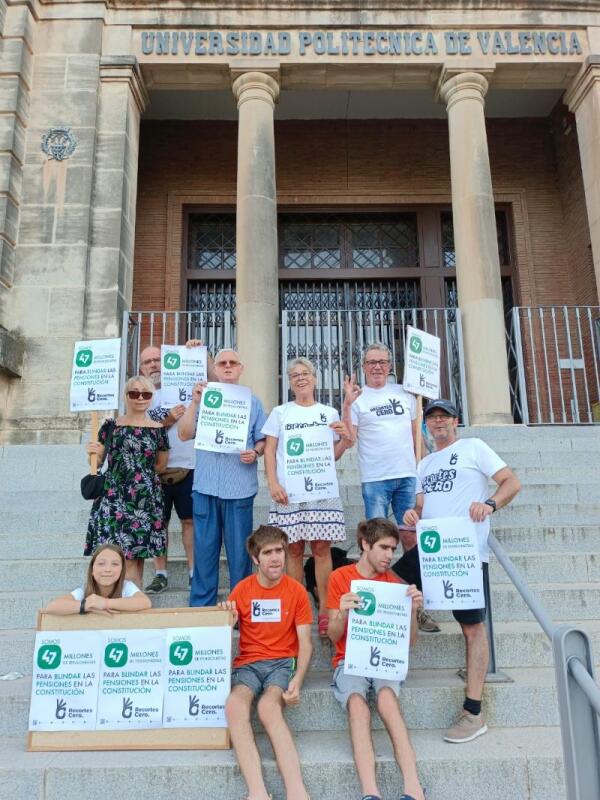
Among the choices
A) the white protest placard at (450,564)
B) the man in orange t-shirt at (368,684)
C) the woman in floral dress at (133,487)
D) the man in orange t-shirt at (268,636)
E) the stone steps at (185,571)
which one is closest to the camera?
the man in orange t-shirt at (368,684)

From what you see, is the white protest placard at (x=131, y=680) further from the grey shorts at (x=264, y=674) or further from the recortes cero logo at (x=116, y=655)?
the grey shorts at (x=264, y=674)

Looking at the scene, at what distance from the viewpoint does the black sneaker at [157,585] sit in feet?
15.5

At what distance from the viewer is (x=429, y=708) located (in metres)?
3.61

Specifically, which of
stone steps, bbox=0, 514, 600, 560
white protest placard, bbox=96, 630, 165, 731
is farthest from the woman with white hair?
stone steps, bbox=0, 514, 600, 560

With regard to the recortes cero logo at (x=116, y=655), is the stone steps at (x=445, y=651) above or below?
below

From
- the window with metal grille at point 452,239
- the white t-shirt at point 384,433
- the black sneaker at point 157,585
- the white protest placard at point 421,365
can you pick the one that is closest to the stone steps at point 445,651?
the black sneaker at point 157,585

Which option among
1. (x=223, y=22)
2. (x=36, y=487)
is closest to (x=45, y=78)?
(x=223, y=22)

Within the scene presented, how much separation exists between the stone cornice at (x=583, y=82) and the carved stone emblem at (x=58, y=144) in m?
7.76

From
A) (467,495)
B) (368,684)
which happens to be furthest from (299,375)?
(368,684)

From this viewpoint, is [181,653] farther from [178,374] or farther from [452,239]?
[452,239]

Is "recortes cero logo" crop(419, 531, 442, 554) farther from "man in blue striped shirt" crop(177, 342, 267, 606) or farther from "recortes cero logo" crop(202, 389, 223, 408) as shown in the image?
"recortes cero logo" crop(202, 389, 223, 408)

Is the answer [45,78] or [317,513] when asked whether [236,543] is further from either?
[45,78]

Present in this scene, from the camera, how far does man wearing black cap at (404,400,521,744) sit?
351 centimetres

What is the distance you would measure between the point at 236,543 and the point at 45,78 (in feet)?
27.9
